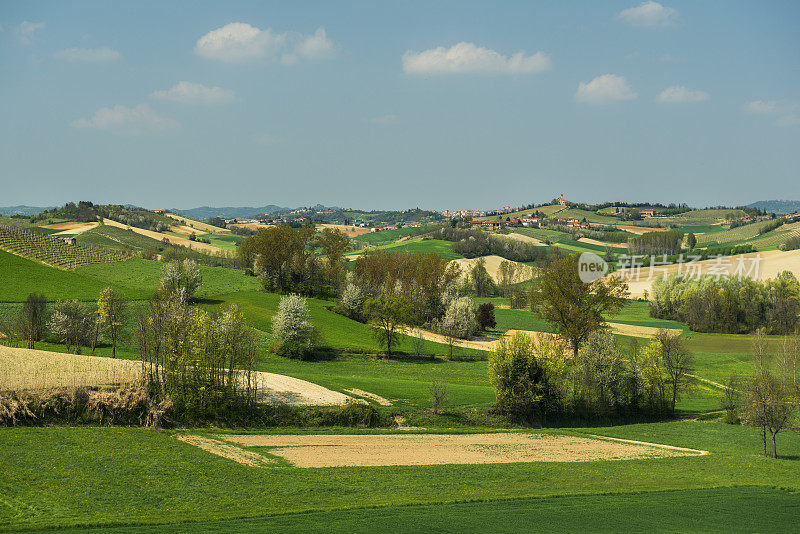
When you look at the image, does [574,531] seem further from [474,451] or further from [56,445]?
[56,445]

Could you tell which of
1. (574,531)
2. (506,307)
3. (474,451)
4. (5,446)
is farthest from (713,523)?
(506,307)

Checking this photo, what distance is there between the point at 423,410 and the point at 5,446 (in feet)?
83.5

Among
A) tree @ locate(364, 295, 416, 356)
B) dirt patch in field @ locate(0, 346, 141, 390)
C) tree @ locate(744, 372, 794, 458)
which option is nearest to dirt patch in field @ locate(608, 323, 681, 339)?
tree @ locate(364, 295, 416, 356)

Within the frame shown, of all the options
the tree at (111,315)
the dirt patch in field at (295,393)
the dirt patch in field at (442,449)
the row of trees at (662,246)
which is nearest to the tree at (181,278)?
the tree at (111,315)

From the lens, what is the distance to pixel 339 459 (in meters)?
30.6

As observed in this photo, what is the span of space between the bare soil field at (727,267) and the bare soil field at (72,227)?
15838 cm

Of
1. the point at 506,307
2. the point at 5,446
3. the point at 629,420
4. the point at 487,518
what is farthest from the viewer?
the point at 506,307

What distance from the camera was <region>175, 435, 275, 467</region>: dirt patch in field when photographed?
29122 millimetres

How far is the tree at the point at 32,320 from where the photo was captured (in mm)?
51031

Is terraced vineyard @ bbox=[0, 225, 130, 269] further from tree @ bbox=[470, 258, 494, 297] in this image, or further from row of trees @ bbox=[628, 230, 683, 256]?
row of trees @ bbox=[628, 230, 683, 256]

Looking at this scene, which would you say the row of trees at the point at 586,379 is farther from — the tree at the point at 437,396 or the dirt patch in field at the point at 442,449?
the dirt patch in field at the point at 442,449

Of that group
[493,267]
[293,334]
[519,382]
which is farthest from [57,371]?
[493,267]

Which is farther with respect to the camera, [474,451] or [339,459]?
[474,451]

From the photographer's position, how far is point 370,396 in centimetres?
4366
